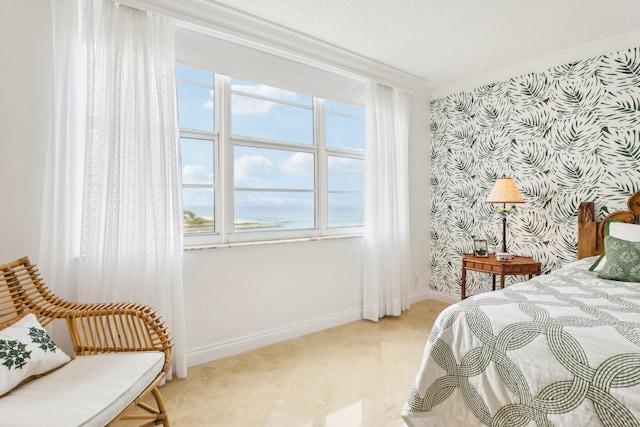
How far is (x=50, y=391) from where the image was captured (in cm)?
132

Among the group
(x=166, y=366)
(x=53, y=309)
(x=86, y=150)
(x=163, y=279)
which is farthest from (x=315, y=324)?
(x=86, y=150)

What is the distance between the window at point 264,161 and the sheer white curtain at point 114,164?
315 millimetres

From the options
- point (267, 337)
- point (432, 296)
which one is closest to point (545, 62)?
point (432, 296)

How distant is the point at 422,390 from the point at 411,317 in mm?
2006

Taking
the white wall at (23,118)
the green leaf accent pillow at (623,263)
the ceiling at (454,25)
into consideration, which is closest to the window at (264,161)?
the ceiling at (454,25)

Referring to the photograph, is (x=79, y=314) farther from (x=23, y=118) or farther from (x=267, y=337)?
(x=267, y=337)

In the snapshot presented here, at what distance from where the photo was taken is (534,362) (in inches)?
53.5

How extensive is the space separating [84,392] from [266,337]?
5.52ft

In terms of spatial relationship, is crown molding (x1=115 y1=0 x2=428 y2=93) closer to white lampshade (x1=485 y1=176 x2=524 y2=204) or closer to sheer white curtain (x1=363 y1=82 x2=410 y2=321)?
sheer white curtain (x1=363 y1=82 x2=410 y2=321)

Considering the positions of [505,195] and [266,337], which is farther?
[505,195]

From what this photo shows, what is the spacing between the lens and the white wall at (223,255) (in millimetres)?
1867

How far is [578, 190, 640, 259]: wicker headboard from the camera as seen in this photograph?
276 cm

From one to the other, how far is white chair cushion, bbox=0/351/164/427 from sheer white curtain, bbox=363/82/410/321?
230cm

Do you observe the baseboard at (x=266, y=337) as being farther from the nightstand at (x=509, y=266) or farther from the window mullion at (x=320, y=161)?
the nightstand at (x=509, y=266)
